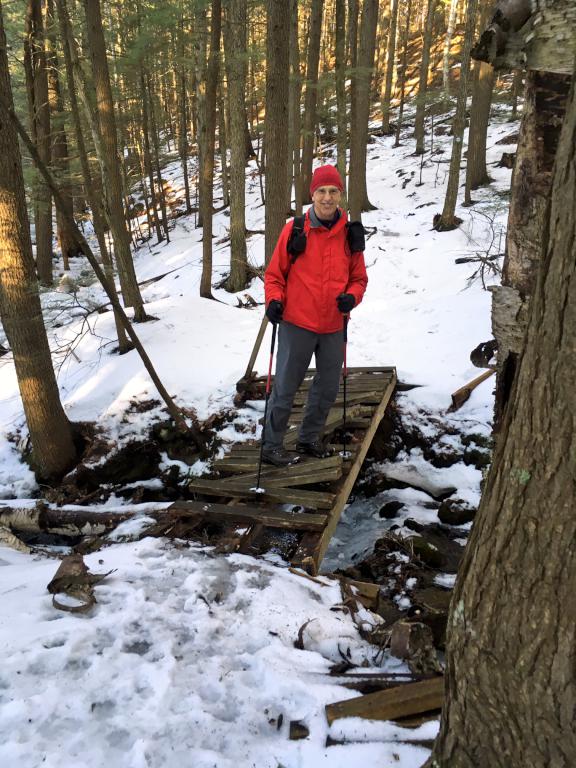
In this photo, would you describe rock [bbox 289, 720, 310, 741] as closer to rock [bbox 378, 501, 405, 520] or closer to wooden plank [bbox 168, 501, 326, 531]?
wooden plank [bbox 168, 501, 326, 531]

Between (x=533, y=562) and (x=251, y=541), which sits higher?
(x=533, y=562)

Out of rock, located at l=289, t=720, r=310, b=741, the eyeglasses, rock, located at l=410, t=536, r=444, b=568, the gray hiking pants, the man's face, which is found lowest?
rock, located at l=410, t=536, r=444, b=568

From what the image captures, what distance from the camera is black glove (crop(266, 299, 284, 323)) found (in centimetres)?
378

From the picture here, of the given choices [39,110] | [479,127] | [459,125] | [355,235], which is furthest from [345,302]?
[479,127]

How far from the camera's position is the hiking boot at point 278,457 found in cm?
471

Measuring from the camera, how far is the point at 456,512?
17.4ft

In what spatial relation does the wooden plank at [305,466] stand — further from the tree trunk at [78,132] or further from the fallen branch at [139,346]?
the tree trunk at [78,132]

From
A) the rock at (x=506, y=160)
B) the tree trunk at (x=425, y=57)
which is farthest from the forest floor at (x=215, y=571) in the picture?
the tree trunk at (x=425, y=57)

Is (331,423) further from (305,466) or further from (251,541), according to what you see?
(251,541)

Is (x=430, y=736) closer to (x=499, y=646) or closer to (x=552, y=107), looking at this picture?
(x=499, y=646)

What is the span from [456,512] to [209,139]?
8990 millimetres

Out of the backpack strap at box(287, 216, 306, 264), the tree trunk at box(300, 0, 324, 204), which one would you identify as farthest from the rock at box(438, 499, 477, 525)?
the tree trunk at box(300, 0, 324, 204)

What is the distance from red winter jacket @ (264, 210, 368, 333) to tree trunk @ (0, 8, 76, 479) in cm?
330

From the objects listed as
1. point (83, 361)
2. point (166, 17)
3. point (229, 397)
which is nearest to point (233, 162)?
point (166, 17)
